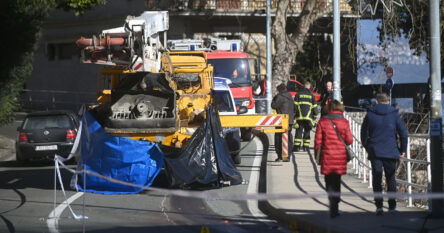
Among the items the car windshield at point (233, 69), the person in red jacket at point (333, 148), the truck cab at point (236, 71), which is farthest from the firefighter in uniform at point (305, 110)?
the person in red jacket at point (333, 148)

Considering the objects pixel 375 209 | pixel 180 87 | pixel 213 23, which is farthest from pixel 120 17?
pixel 375 209

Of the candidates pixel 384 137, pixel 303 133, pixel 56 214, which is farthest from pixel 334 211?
pixel 303 133

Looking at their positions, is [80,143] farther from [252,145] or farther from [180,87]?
[252,145]

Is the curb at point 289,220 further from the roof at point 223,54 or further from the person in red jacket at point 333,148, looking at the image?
the roof at point 223,54

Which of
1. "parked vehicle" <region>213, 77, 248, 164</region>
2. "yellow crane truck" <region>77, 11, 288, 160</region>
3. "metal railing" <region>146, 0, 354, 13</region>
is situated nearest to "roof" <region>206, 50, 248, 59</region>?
"parked vehicle" <region>213, 77, 248, 164</region>

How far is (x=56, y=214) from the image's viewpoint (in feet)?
43.0

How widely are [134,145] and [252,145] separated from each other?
995 cm

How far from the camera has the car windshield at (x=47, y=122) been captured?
22734mm

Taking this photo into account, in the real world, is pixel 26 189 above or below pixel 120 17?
below

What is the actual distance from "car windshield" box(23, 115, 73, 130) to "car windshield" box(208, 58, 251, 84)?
24.9 ft

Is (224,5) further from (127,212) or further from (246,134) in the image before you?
(127,212)

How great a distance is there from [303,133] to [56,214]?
1021cm

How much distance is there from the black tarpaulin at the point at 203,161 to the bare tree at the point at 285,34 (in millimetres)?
19535

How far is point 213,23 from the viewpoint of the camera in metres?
45.2
